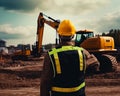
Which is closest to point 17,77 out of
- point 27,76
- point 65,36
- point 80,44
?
point 27,76

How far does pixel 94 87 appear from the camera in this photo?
14445 millimetres

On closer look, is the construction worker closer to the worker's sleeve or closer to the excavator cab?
the worker's sleeve

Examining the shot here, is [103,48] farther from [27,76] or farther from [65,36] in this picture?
[65,36]

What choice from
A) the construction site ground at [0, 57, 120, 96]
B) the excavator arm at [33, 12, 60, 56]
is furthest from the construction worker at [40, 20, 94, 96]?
the excavator arm at [33, 12, 60, 56]

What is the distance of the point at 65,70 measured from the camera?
375cm

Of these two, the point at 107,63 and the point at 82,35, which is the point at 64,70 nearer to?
the point at 107,63

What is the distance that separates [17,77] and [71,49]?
14553 millimetres

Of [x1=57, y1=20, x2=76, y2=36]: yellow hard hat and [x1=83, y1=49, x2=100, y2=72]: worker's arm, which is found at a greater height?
[x1=57, y1=20, x2=76, y2=36]: yellow hard hat

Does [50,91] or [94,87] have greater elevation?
[50,91]

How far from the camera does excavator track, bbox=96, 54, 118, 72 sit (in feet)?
62.0

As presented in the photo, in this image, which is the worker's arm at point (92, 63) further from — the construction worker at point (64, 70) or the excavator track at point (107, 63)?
the construction worker at point (64, 70)

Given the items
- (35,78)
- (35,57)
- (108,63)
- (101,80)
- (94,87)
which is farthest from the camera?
(35,57)

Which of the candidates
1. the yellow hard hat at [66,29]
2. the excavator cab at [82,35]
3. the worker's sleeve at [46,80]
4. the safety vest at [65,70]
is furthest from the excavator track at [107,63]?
the worker's sleeve at [46,80]

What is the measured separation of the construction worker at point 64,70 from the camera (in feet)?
12.0
